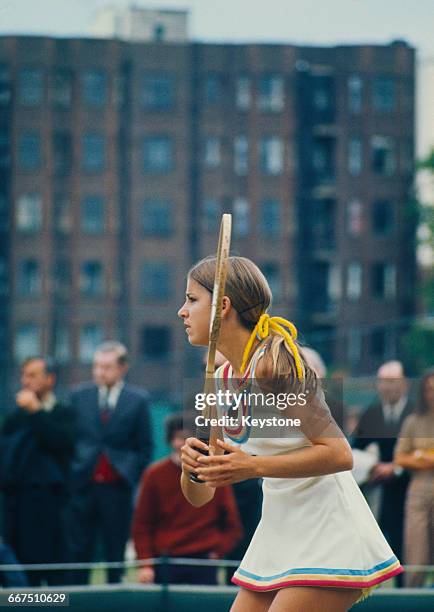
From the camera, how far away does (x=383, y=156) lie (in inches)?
805

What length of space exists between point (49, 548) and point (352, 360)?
15.3 meters

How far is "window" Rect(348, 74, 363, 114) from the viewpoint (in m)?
19.9

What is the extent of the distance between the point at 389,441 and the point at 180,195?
18388 millimetres

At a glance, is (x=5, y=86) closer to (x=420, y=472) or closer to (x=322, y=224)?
(x=322, y=224)

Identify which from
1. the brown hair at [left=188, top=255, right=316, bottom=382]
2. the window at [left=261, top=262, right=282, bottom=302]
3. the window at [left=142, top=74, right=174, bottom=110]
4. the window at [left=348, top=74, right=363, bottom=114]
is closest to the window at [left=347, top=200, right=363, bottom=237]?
the window at [left=348, top=74, right=363, bottom=114]

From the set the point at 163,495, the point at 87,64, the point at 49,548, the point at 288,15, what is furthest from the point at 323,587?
the point at 87,64

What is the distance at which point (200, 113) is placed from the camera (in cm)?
2222

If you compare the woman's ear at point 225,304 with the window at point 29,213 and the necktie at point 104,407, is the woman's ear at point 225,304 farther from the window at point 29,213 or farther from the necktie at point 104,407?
the window at point 29,213

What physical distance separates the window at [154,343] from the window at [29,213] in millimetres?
2953

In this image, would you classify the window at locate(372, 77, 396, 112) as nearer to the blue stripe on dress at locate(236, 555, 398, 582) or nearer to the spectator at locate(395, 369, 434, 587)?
the spectator at locate(395, 369, 434, 587)

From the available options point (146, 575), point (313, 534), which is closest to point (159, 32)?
point (146, 575)

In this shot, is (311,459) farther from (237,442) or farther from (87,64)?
(87,64)

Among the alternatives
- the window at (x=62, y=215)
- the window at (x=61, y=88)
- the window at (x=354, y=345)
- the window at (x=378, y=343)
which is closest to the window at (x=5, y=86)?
the window at (x=61, y=88)

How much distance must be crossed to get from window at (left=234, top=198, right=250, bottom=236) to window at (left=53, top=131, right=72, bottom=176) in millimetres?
3206
